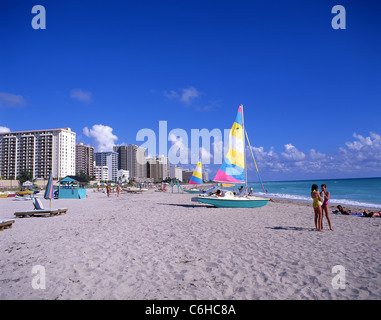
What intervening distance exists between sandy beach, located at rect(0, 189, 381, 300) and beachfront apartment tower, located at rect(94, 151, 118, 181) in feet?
573

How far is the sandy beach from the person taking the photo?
397 cm

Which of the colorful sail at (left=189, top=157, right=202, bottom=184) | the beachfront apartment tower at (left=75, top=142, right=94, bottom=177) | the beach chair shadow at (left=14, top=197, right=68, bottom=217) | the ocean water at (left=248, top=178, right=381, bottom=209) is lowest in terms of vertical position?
the ocean water at (left=248, top=178, right=381, bottom=209)

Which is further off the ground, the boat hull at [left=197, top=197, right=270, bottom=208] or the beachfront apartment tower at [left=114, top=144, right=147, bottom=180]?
the beachfront apartment tower at [left=114, top=144, right=147, bottom=180]

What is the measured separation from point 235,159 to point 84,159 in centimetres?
15116

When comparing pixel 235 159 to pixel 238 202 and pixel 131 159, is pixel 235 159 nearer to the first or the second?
pixel 238 202

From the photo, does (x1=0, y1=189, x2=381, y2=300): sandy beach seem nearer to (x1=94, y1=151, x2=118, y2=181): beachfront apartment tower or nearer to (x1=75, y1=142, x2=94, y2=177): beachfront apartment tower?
(x1=75, y1=142, x2=94, y2=177): beachfront apartment tower

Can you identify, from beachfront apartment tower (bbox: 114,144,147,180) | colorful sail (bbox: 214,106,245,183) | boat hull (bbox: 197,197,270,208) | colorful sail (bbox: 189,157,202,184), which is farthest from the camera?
beachfront apartment tower (bbox: 114,144,147,180)

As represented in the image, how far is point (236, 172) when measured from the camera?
15281mm

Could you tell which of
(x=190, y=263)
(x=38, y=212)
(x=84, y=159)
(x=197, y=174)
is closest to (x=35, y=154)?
(x=84, y=159)

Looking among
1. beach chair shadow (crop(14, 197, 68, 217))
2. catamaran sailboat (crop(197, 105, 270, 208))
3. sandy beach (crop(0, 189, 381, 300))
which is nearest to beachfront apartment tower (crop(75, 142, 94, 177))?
beach chair shadow (crop(14, 197, 68, 217))
